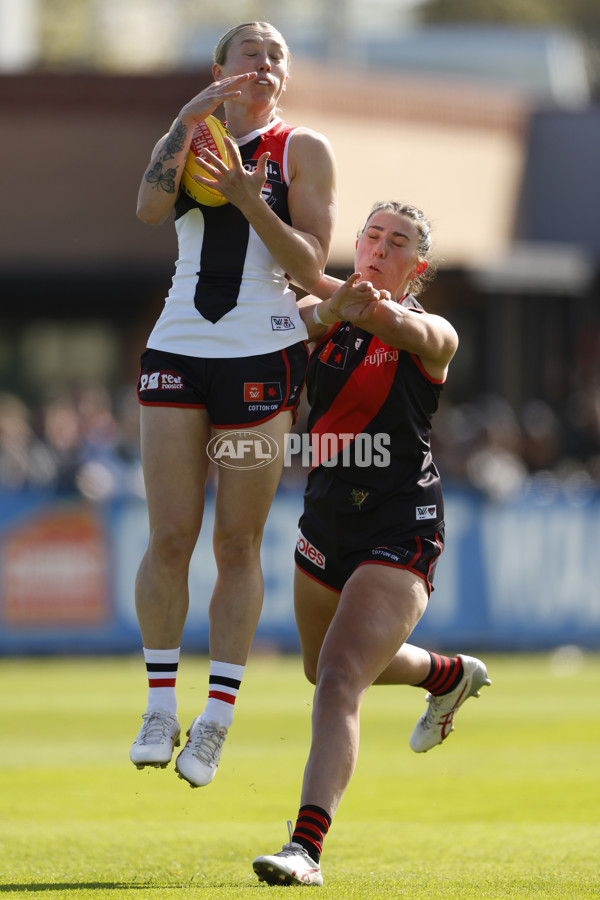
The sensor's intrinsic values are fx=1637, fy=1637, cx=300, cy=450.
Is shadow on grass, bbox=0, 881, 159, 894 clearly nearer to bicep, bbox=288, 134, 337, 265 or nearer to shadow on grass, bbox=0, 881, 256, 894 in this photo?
shadow on grass, bbox=0, 881, 256, 894

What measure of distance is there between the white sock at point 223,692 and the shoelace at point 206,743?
5 cm

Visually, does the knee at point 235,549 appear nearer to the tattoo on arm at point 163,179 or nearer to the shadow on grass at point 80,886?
the shadow on grass at point 80,886

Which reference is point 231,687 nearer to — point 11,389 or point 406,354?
point 406,354

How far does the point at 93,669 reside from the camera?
15.9 m

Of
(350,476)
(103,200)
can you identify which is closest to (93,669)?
(103,200)

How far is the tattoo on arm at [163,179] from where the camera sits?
6.14 metres

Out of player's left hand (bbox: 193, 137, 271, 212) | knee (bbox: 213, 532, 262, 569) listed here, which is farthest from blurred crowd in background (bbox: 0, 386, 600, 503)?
player's left hand (bbox: 193, 137, 271, 212)

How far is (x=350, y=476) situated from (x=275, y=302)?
0.74 meters

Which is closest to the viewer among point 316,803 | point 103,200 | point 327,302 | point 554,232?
point 316,803

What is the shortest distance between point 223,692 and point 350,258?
1663 centimetres

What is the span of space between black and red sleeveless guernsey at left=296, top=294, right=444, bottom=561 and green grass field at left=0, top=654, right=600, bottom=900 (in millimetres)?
909

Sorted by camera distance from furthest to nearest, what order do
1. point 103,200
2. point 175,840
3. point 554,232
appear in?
1. point 554,232
2. point 103,200
3. point 175,840

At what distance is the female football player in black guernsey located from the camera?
601 centimetres

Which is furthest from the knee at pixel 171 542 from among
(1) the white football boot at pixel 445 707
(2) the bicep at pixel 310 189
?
(1) the white football boot at pixel 445 707
